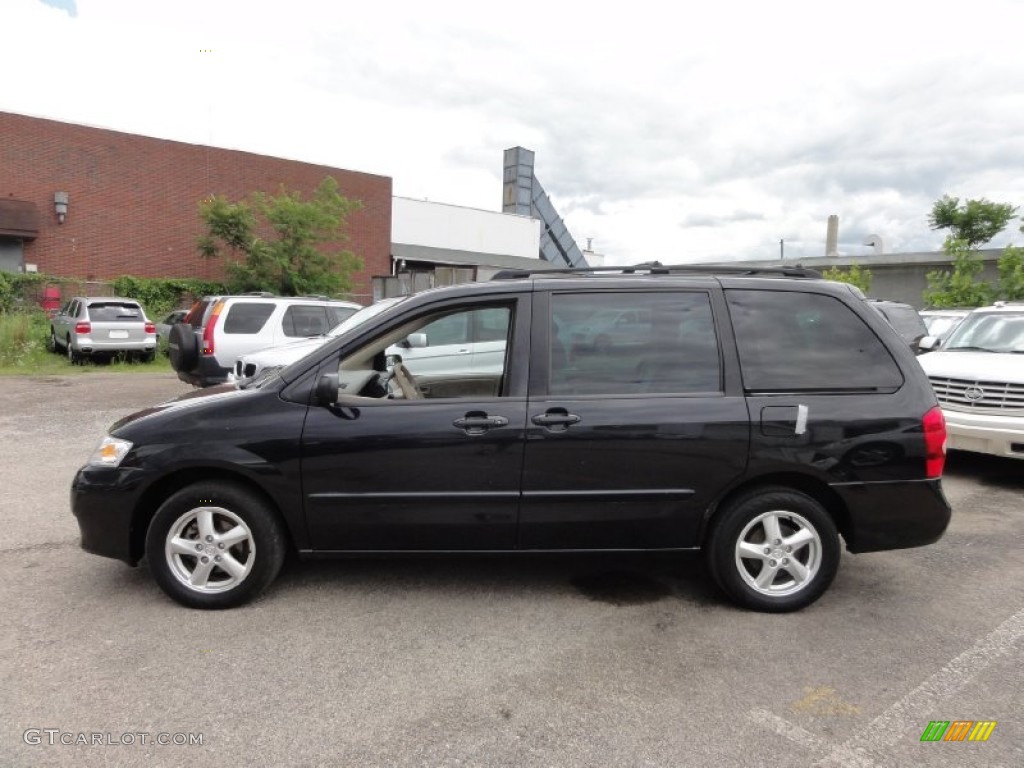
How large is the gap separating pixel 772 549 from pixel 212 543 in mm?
3016

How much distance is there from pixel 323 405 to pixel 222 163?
23.5 metres

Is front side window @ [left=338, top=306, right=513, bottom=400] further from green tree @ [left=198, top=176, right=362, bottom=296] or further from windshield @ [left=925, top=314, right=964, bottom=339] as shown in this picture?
green tree @ [left=198, top=176, right=362, bottom=296]

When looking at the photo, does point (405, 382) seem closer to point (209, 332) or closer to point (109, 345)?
point (209, 332)

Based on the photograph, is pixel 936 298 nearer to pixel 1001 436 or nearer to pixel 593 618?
pixel 1001 436

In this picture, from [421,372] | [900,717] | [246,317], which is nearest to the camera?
[900,717]

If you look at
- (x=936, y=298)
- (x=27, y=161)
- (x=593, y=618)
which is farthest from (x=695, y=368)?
(x=27, y=161)

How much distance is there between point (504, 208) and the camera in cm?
4269

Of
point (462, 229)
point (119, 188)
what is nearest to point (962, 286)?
point (462, 229)

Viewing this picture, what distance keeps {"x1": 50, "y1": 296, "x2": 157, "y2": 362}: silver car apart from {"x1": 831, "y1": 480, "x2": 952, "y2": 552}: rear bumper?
16.2 meters

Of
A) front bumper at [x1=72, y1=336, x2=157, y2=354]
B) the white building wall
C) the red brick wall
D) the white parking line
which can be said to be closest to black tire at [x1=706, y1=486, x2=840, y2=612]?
the white parking line

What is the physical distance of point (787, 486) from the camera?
3760 mm

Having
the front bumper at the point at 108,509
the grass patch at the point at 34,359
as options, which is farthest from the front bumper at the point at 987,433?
the grass patch at the point at 34,359

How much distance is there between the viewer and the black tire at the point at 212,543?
358 centimetres

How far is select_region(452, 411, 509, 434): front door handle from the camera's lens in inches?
141
